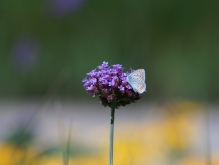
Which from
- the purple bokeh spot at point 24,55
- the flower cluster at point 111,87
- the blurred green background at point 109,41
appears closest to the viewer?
the flower cluster at point 111,87

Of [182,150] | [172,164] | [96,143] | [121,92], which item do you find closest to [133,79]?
[121,92]

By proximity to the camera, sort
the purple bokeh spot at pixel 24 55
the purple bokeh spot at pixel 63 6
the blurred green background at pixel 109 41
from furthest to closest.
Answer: the blurred green background at pixel 109 41, the purple bokeh spot at pixel 63 6, the purple bokeh spot at pixel 24 55

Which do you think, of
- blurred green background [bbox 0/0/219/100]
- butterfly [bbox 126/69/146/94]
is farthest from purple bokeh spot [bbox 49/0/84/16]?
butterfly [bbox 126/69/146/94]

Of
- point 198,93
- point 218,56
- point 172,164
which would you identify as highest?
point 218,56

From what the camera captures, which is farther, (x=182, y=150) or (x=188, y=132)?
(x=188, y=132)

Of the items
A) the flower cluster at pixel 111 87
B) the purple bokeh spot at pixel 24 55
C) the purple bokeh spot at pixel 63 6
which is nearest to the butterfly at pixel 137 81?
the flower cluster at pixel 111 87

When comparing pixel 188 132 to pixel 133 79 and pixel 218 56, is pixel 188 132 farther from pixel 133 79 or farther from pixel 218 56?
pixel 218 56

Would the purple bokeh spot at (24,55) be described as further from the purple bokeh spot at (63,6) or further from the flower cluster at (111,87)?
the flower cluster at (111,87)

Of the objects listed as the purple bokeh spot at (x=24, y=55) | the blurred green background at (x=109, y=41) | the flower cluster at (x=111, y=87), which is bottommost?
the flower cluster at (x=111, y=87)

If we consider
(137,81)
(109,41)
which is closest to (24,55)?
(109,41)
